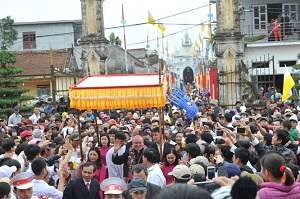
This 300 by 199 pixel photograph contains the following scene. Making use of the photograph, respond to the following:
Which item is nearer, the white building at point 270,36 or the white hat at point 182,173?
the white hat at point 182,173

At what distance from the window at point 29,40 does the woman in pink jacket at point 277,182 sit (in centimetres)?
3802

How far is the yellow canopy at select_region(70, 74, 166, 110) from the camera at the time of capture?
10.3 meters

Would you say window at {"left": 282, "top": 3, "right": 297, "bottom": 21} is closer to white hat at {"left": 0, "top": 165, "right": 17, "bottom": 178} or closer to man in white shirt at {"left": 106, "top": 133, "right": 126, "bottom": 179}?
man in white shirt at {"left": 106, "top": 133, "right": 126, "bottom": 179}

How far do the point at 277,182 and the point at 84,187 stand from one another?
2869mm

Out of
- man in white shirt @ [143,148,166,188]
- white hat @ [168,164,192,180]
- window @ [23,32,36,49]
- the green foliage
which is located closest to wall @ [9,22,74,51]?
window @ [23,32,36,49]

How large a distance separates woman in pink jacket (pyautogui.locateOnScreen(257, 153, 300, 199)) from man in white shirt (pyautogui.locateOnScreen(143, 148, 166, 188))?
7.75 feet

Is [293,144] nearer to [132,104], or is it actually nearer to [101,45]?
[132,104]

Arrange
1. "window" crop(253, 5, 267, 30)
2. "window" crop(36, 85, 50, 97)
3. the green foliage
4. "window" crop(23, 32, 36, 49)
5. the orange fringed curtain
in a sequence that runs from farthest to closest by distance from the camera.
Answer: "window" crop(23, 32, 36, 49) < "window" crop(36, 85, 50, 97) < "window" crop(253, 5, 267, 30) < the green foliage < the orange fringed curtain

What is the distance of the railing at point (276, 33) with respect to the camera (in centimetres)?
3075

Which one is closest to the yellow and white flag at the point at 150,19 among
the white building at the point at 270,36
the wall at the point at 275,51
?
the white building at the point at 270,36

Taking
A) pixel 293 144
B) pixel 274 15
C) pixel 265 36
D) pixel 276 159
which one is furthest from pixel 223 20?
pixel 276 159

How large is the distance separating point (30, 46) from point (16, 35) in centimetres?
136

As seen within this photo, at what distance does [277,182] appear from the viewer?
6.04 meters

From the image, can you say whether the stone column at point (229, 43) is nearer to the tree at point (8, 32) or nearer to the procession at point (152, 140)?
the procession at point (152, 140)
